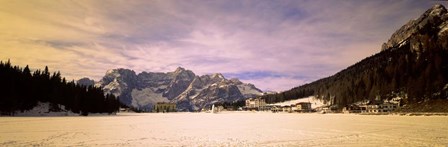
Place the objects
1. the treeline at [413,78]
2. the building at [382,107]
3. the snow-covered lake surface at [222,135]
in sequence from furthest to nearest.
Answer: the building at [382,107], the treeline at [413,78], the snow-covered lake surface at [222,135]

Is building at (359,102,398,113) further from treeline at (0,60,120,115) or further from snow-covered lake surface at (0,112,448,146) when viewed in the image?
treeline at (0,60,120,115)

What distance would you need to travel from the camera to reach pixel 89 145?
2058 cm

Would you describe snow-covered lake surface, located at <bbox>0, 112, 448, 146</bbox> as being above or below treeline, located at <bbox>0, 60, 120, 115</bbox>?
below

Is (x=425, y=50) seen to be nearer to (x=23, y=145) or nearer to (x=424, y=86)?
(x=424, y=86)

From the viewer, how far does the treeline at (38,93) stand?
84.2m

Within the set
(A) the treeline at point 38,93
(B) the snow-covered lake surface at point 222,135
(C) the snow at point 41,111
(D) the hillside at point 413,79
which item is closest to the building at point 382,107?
(D) the hillside at point 413,79

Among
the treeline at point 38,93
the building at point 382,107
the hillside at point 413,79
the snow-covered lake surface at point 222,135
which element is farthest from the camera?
the building at point 382,107

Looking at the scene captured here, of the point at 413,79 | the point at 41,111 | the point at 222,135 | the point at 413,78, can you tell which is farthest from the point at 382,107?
the point at 222,135

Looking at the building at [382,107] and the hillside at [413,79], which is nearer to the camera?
the hillside at [413,79]

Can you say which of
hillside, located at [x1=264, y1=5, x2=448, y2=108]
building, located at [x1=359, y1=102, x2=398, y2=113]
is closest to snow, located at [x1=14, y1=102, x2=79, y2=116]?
building, located at [x1=359, y1=102, x2=398, y2=113]

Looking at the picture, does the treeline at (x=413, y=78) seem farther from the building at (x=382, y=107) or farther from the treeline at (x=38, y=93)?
the treeline at (x=38, y=93)

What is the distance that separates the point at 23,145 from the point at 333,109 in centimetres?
18269

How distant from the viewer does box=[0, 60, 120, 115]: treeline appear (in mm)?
84188

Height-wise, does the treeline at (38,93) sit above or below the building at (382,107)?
above
